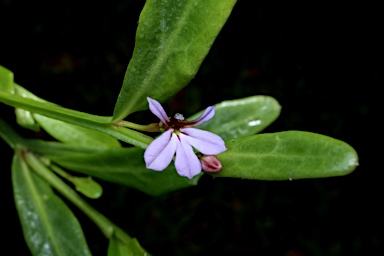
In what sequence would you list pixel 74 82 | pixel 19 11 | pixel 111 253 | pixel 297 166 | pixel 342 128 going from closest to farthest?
pixel 297 166, pixel 111 253, pixel 19 11, pixel 74 82, pixel 342 128

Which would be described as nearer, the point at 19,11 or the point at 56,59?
the point at 19,11

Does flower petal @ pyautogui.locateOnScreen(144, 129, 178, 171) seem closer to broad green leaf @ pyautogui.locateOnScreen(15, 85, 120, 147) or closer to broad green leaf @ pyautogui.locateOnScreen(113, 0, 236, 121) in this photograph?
broad green leaf @ pyautogui.locateOnScreen(113, 0, 236, 121)

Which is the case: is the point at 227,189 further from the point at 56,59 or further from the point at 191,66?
the point at 191,66

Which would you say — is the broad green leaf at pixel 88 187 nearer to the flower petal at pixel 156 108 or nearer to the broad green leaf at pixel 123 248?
the broad green leaf at pixel 123 248

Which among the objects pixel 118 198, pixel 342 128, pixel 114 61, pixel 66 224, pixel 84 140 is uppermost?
pixel 114 61

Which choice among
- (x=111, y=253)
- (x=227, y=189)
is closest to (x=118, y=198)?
(x=227, y=189)

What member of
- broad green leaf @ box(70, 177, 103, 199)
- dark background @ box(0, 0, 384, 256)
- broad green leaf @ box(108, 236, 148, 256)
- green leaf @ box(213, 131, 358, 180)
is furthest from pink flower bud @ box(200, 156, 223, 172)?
dark background @ box(0, 0, 384, 256)

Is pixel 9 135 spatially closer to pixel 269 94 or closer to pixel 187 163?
pixel 187 163
